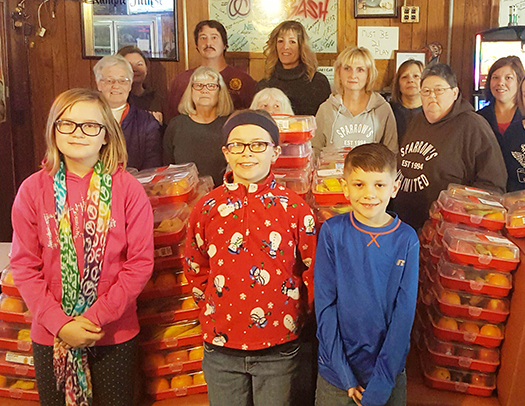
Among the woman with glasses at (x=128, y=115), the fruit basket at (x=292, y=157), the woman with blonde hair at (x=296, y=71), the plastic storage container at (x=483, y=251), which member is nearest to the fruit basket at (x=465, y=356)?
the plastic storage container at (x=483, y=251)

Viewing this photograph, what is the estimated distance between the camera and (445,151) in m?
2.49

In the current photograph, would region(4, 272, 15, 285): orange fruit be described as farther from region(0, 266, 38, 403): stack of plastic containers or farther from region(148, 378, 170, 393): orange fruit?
region(148, 378, 170, 393): orange fruit

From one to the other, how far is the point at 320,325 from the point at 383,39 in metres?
3.43

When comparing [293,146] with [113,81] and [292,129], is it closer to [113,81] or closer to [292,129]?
[292,129]

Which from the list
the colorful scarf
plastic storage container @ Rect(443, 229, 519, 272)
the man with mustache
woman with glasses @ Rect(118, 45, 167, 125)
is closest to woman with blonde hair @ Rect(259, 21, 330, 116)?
the man with mustache

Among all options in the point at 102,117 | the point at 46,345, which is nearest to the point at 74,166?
the point at 102,117

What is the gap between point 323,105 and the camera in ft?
10.2

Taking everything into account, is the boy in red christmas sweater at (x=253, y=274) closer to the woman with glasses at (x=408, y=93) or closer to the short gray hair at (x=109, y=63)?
the short gray hair at (x=109, y=63)

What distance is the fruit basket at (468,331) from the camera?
192 cm

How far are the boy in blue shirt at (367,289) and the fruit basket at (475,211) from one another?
56cm

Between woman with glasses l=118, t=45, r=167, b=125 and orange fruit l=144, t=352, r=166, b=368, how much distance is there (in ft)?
5.99

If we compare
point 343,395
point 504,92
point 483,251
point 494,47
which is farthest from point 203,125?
point 494,47

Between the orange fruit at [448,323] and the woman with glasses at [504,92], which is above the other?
the woman with glasses at [504,92]

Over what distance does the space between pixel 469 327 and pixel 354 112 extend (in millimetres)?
1539
